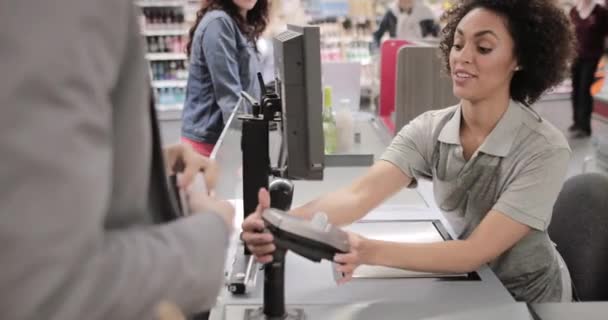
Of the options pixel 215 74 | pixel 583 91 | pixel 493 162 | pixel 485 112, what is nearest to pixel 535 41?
pixel 485 112

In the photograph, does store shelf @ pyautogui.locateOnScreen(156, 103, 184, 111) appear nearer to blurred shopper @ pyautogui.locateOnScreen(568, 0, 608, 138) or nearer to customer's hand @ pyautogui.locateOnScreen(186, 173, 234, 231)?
blurred shopper @ pyautogui.locateOnScreen(568, 0, 608, 138)

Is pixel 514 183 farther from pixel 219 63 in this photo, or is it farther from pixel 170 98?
pixel 170 98

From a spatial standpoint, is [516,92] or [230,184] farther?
[230,184]

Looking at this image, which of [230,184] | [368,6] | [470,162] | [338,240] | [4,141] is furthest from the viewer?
[368,6]

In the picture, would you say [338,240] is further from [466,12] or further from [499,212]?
[466,12]

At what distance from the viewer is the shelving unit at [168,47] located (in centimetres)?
719

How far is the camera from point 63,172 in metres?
0.50

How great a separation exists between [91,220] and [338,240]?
0.53 m

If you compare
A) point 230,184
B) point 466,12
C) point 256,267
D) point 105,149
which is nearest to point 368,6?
point 230,184

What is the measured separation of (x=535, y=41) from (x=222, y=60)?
1.51 metres

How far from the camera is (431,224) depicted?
1.82 meters

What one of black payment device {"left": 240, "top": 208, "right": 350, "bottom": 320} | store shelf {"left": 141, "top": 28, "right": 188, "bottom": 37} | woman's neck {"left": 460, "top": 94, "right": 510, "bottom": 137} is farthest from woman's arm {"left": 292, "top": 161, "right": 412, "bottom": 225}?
store shelf {"left": 141, "top": 28, "right": 188, "bottom": 37}

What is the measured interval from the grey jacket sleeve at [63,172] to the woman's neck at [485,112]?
1.26 meters

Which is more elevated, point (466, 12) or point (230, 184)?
point (466, 12)
